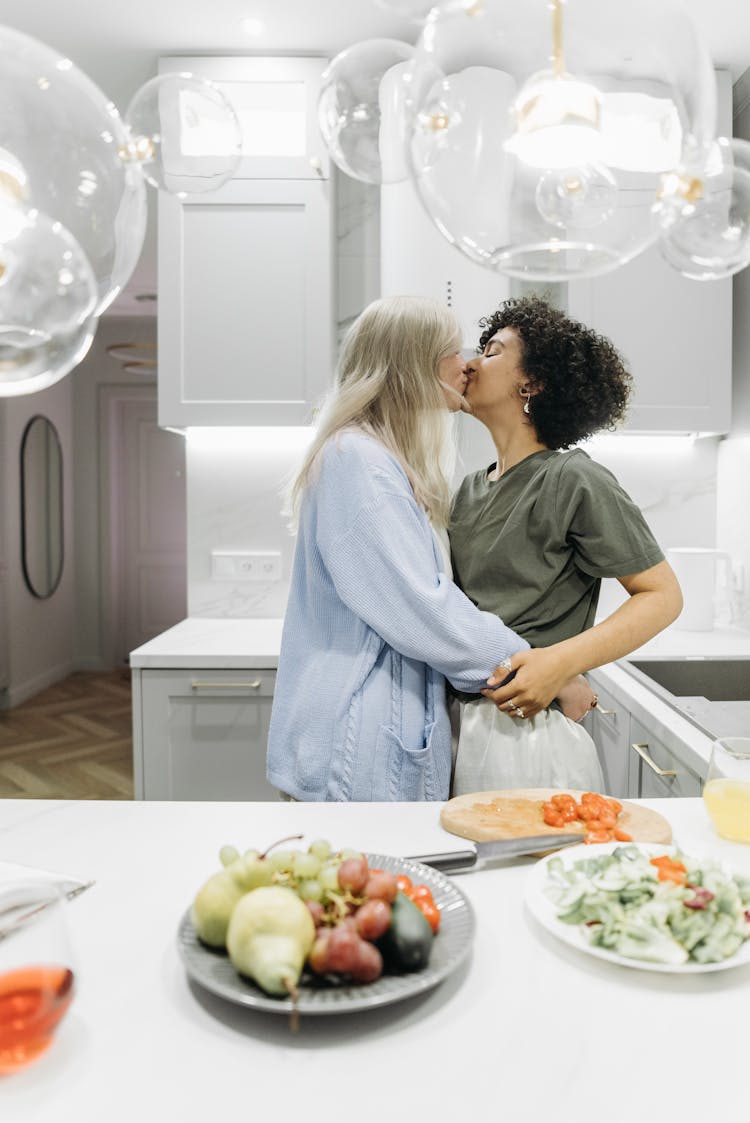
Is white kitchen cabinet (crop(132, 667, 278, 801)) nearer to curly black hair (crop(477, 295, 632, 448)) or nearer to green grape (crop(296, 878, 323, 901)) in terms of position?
curly black hair (crop(477, 295, 632, 448))

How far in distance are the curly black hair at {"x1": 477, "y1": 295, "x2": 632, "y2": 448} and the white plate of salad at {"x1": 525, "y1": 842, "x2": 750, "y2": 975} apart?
979 mm

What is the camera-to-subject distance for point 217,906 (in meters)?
0.73

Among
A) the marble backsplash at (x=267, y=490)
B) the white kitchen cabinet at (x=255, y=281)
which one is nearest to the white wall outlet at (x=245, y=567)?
the marble backsplash at (x=267, y=490)

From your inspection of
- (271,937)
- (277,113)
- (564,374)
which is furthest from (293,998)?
(277,113)

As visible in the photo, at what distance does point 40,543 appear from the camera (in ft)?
19.6

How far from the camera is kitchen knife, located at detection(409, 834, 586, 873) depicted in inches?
37.7

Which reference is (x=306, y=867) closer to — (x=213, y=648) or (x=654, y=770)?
(x=654, y=770)

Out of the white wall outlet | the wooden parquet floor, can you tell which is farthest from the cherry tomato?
the wooden parquet floor

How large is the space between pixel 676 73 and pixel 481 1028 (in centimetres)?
73

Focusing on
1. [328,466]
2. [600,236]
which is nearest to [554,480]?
[328,466]

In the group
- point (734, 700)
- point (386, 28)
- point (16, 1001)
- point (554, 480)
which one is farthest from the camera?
point (386, 28)

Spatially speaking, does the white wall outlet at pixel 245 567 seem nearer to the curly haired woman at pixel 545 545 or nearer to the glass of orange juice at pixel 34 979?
the curly haired woman at pixel 545 545

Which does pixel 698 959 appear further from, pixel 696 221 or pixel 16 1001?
pixel 696 221

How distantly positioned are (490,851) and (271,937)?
36cm
